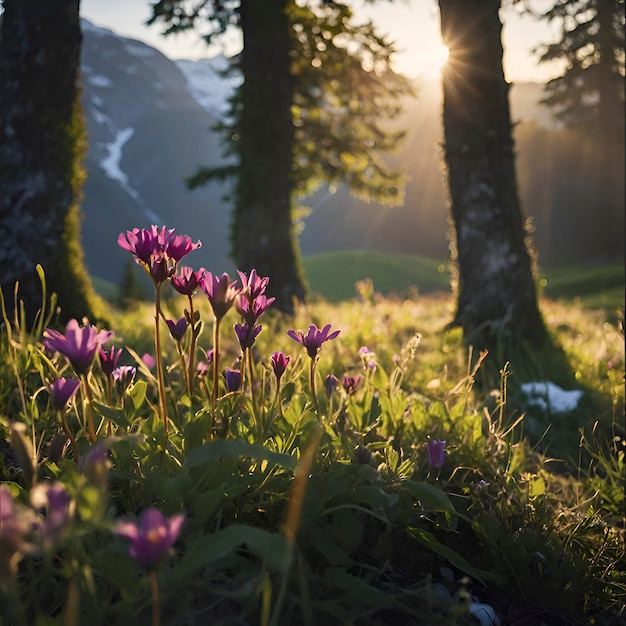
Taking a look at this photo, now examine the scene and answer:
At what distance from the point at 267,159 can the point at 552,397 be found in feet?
22.6

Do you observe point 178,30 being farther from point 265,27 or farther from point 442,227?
point 442,227

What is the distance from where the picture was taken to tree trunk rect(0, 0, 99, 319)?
4.66 m

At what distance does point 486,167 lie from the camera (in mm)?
5320

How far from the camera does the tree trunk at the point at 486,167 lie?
5293 millimetres

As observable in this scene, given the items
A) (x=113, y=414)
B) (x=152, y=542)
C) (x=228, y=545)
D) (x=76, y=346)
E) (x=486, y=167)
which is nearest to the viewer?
(x=152, y=542)

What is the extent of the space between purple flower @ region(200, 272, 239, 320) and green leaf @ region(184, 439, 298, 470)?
1.13 feet

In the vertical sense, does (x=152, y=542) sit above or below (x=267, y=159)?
below

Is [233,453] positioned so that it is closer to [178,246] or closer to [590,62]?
[178,246]

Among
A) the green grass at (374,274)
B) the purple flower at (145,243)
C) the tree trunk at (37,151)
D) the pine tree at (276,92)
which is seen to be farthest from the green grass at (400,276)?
the purple flower at (145,243)

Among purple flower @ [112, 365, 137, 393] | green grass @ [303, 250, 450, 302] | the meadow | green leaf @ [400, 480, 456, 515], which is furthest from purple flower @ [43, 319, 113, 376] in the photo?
green grass @ [303, 250, 450, 302]


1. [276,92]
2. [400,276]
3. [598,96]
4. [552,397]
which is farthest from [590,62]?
[552,397]

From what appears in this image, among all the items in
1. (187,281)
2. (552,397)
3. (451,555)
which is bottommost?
(552,397)

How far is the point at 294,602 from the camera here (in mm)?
1315

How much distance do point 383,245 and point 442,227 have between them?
29.0 feet
